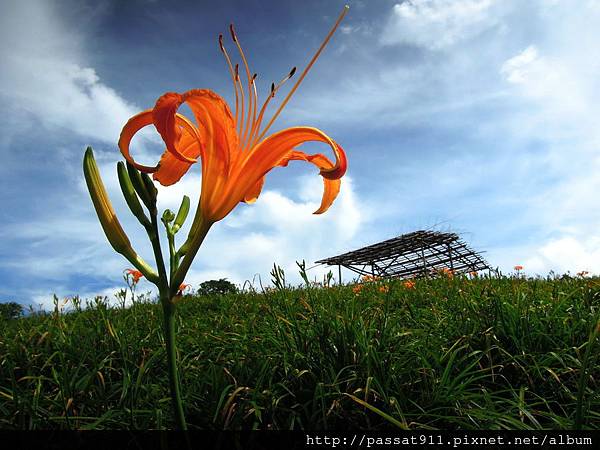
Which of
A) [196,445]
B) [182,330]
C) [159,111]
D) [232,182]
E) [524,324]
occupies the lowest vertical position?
[196,445]

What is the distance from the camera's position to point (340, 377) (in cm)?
211

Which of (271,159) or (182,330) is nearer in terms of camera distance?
(271,159)

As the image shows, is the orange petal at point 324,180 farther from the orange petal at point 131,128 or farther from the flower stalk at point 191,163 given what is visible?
the orange petal at point 131,128

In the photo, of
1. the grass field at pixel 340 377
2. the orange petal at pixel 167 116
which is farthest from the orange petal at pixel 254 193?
the grass field at pixel 340 377

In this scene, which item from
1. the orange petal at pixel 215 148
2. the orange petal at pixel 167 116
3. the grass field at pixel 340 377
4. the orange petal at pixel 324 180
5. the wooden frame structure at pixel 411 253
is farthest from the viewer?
the wooden frame structure at pixel 411 253

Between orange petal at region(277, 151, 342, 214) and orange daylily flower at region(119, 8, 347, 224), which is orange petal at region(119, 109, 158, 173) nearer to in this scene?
orange daylily flower at region(119, 8, 347, 224)

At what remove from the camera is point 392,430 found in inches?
73.4

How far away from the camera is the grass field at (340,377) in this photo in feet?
6.36

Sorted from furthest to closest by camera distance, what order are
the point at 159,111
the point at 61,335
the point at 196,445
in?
the point at 61,335
the point at 196,445
the point at 159,111

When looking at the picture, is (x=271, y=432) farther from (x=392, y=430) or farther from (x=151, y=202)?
(x=151, y=202)

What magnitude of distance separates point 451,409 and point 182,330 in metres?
2.10

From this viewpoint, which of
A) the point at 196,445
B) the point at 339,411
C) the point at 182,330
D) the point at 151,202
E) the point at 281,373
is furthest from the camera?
the point at 182,330

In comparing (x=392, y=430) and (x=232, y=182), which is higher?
(x=232, y=182)

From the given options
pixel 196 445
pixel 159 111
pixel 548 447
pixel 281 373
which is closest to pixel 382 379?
pixel 281 373
